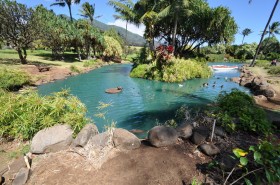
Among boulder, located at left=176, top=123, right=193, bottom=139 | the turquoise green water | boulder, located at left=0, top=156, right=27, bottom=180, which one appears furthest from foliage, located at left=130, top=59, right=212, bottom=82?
boulder, located at left=0, top=156, right=27, bottom=180

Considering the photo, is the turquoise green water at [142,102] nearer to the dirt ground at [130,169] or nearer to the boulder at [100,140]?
the boulder at [100,140]

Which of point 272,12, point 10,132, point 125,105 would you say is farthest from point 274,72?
point 10,132

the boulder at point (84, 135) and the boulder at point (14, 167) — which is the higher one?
the boulder at point (84, 135)

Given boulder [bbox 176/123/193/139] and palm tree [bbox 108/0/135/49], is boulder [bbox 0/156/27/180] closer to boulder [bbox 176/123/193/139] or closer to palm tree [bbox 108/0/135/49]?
boulder [bbox 176/123/193/139]

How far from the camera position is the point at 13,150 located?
4672 mm

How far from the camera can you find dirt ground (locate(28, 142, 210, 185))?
357 centimetres

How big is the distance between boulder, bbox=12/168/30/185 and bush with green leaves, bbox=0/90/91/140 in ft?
4.28

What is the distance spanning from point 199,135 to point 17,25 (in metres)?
24.1

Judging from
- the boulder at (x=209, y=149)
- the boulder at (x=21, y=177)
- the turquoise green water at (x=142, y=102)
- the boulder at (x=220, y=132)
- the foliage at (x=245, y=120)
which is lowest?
the turquoise green water at (x=142, y=102)

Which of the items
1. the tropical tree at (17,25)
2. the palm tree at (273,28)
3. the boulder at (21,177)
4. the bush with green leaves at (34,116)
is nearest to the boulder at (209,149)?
the bush with green leaves at (34,116)

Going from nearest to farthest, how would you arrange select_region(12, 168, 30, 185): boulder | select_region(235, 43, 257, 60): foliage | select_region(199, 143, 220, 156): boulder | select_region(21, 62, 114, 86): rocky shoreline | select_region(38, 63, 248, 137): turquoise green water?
1. select_region(12, 168, 30, 185): boulder
2. select_region(199, 143, 220, 156): boulder
3. select_region(38, 63, 248, 137): turquoise green water
4. select_region(21, 62, 114, 86): rocky shoreline
5. select_region(235, 43, 257, 60): foliage

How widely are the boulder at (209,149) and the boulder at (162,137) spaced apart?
67 centimetres

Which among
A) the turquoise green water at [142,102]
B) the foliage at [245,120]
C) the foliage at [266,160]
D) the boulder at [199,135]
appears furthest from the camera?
the turquoise green water at [142,102]

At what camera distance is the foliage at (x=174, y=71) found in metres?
17.9
